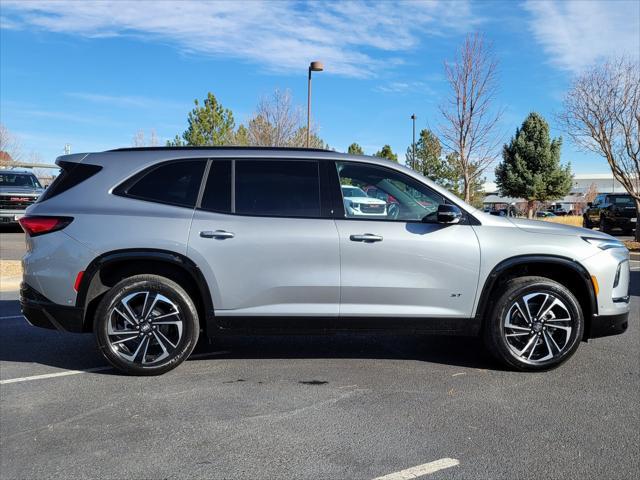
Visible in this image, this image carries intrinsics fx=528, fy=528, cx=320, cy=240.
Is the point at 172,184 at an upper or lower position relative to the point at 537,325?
upper

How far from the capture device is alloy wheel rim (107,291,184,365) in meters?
4.29

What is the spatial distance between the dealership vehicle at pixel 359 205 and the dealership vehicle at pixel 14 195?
→ 15.0m

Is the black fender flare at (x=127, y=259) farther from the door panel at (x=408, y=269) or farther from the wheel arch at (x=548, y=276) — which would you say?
the wheel arch at (x=548, y=276)

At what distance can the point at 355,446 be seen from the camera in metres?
3.16

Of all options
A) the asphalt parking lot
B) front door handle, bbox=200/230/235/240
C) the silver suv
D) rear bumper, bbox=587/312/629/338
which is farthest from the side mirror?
front door handle, bbox=200/230/235/240

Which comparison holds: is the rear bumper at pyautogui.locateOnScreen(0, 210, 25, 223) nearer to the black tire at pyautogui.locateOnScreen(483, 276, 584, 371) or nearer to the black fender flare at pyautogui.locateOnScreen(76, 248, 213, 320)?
the black fender flare at pyautogui.locateOnScreen(76, 248, 213, 320)

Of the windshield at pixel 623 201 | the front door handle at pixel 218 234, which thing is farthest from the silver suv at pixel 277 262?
the windshield at pixel 623 201

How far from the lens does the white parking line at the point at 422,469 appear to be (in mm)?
2807

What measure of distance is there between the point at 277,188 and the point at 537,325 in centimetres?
247

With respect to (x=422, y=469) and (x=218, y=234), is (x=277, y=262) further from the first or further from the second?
(x=422, y=469)

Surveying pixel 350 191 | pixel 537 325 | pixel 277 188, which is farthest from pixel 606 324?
pixel 277 188

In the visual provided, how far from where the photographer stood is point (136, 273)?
14.5 ft

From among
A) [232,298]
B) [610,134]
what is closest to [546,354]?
[232,298]

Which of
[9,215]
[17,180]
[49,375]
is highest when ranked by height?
[17,180]
